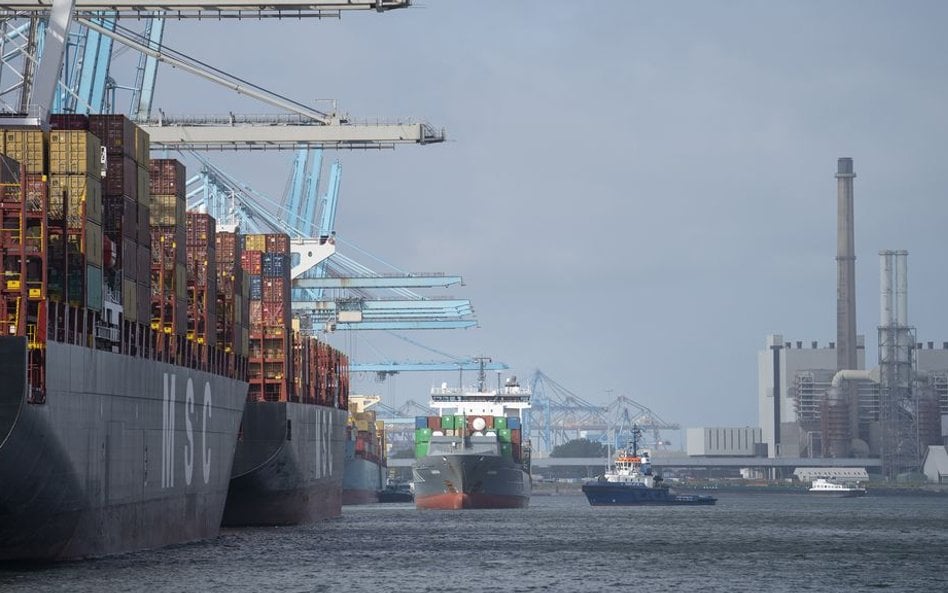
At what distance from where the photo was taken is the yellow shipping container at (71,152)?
39344 millimetres

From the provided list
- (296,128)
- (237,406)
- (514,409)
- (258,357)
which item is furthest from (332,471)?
(514,409)

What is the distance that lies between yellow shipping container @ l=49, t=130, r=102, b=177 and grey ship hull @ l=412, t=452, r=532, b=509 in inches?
2224

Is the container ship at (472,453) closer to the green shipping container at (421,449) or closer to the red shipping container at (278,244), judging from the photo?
the green shipping container at (421,449)

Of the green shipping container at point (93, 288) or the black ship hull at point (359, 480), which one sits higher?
the green shipping container at point (93, 288)

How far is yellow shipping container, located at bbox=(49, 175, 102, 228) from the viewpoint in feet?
127

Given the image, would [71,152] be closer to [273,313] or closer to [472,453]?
[273,313]

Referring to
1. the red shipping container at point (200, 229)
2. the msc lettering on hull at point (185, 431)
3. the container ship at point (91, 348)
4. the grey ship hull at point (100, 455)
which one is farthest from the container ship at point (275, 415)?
the container ship at point (91, 348)

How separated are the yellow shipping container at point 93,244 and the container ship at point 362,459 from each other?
2748 inches

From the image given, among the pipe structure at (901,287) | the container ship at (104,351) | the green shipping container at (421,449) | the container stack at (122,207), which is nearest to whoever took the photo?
the container ship at (104,351)

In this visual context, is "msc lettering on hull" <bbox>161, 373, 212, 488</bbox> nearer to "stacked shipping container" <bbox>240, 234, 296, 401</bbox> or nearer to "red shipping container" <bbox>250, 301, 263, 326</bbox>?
"stacked shipping container" <bbox>240, 234, 296, 401</bbox>

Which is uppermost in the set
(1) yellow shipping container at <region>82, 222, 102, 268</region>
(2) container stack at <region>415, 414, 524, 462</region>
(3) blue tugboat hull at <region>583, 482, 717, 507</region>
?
(1) yellow shipping container at <region>82, 222, 102, 268</region>

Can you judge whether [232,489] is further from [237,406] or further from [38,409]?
[38,409]

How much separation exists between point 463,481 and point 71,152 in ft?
189

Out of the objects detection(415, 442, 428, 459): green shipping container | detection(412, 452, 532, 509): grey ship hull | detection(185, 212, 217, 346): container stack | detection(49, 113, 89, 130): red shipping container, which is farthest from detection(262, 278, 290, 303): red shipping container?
detection(415, 442, 428, 459): green shipping container
